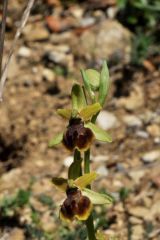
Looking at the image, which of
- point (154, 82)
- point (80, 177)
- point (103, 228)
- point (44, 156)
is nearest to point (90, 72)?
point (80, 177)

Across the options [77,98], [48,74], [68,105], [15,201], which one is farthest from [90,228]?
[48,74]

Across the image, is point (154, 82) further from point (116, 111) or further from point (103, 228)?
point (103, 228)

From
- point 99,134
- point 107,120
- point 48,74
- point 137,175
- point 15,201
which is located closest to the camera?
point 99,134

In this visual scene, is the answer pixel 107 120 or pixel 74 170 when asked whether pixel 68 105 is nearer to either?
pixel 107 120

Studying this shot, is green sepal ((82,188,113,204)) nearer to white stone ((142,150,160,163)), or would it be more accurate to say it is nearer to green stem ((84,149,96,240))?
green stem ((84,149,96,240))

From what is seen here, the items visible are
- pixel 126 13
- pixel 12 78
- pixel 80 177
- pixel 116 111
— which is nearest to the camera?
pixel 80 177

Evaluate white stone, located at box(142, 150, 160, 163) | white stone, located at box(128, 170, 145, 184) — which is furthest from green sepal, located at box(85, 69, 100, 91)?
white stone, located at box(142, 150, 160, 163)
